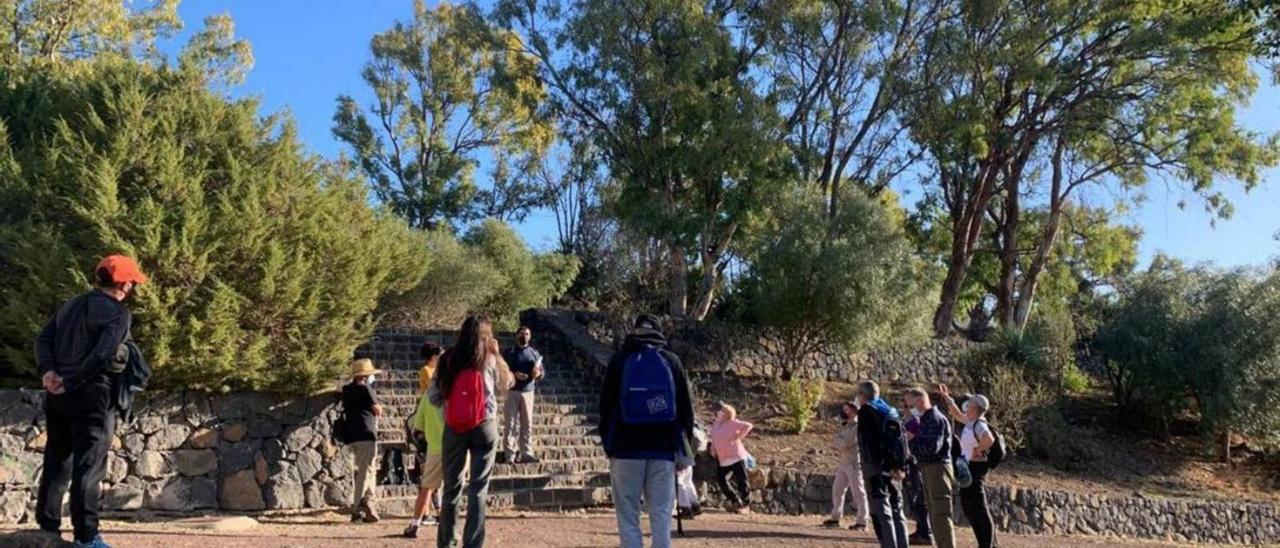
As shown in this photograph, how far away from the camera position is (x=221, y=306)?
388 inches

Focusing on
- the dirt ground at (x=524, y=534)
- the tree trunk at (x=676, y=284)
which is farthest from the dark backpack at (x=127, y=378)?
the tree trunk at (x=676, y=284)

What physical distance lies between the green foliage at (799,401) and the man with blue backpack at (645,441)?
12.0 meters

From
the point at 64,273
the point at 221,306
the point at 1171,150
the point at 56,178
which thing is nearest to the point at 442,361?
the point at 221,306

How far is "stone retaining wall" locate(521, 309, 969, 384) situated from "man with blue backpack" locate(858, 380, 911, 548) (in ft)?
35.9

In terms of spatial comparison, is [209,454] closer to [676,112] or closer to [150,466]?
[150,466]

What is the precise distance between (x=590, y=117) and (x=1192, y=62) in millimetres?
13176

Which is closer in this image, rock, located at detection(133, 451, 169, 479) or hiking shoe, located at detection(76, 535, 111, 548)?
hiking shoe, located at detection(76, 535, 111, 548)

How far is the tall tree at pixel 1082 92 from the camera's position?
2206cm

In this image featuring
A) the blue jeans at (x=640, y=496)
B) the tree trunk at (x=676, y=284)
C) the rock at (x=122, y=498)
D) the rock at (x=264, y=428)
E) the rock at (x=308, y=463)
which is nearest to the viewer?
the blue jeans at (x=640, y=496)

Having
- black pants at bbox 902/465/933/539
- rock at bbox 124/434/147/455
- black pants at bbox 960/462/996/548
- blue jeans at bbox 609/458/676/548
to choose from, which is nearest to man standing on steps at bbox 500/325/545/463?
rock at bbox 124/434/147/455

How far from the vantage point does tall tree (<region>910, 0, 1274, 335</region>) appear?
22062 mm

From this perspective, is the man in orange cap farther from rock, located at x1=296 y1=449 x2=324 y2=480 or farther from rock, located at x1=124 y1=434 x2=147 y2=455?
rock, located at x1=296 y1=449 x2=324 y2=480

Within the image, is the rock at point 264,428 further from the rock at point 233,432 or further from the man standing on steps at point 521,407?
the man standing on steps at point 521,407

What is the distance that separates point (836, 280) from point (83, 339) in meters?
14.9
